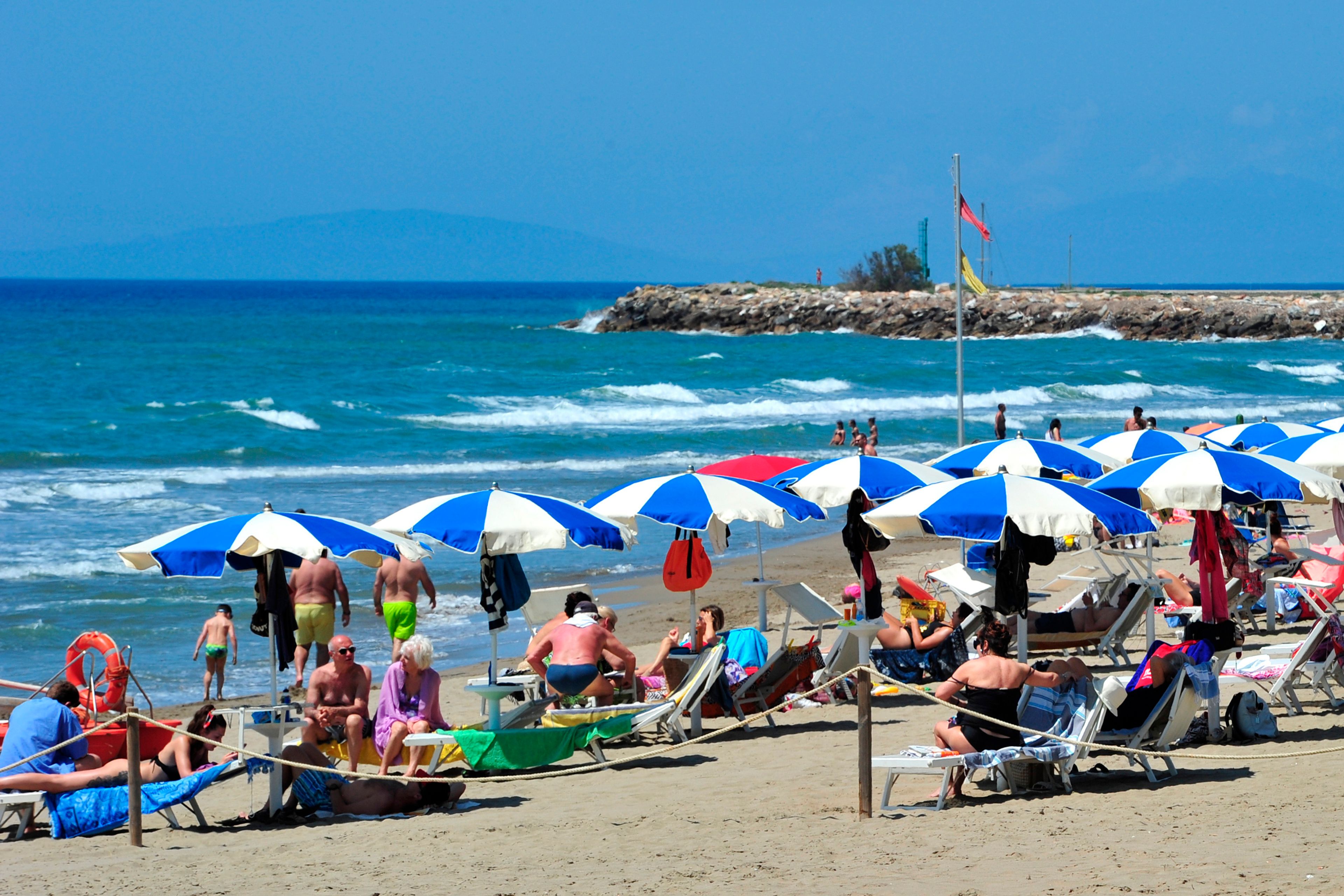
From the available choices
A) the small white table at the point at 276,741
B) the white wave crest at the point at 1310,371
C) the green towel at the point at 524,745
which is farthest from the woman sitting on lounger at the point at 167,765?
the white wave crest at the point at 1310,371

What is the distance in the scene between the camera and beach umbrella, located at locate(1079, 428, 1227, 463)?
1440 centimetres

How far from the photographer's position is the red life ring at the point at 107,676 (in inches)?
341

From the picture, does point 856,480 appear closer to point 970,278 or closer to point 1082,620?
point 1082,620

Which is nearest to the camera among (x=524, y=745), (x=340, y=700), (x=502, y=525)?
(x=340, y=700)

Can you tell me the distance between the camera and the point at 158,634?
13.5 meters

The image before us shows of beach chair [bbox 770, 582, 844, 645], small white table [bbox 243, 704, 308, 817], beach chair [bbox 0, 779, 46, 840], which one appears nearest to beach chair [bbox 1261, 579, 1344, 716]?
beach chair [bbox 770, 582, 844, 645]

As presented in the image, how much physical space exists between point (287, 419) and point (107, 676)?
102ft

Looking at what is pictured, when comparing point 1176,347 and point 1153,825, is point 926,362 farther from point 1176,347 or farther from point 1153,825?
point 1153,825

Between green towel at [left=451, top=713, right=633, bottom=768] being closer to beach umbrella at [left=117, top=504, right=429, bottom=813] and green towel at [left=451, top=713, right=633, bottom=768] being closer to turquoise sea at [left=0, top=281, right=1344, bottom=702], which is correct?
beach umbrella at [left=117, top=504, right=429, bottom=813]

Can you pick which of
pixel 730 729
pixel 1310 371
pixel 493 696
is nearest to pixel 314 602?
pixel 493 696

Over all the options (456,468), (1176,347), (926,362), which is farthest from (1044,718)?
(1176,347)

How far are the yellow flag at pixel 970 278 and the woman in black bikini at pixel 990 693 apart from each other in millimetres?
13088

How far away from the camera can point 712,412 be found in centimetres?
4422

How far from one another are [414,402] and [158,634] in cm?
3115
